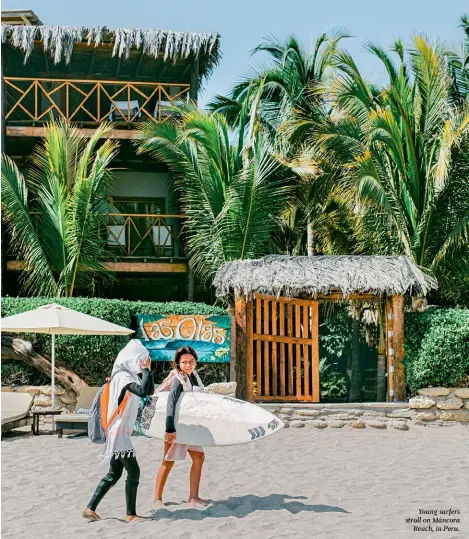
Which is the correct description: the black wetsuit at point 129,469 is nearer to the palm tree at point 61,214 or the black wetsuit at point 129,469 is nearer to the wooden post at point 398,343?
the wooden post at point 398,343

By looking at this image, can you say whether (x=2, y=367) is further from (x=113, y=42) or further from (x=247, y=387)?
(x=113, y=42)

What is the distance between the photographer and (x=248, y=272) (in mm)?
13555

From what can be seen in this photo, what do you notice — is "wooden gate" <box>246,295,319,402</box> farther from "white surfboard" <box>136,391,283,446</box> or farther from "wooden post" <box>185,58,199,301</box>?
"white surfboard" <box>136,391,283,446</box>

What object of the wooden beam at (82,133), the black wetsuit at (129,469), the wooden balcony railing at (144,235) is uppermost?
the wooden beam at (82,133)

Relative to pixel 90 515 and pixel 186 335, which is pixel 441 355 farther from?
pixel 90 515

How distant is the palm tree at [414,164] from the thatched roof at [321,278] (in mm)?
1654

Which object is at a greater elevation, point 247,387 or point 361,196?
point 361,196

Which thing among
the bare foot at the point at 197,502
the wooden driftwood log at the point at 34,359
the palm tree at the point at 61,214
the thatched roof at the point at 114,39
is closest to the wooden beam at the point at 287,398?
the wooden driftwood log at the point at 34,359

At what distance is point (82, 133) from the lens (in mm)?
17500

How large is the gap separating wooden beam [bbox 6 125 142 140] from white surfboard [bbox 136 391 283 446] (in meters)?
11.2

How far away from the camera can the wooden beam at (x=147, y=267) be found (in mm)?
17688

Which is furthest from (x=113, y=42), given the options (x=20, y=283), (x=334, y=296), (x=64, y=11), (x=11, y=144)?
(x=334, y=296)

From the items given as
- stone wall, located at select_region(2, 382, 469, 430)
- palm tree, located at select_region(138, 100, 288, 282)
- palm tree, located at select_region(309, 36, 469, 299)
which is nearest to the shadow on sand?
stone wall, located at select_region(2, 382, 469, 430)

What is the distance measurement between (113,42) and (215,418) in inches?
510
